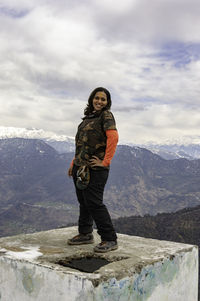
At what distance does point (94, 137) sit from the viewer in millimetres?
5258

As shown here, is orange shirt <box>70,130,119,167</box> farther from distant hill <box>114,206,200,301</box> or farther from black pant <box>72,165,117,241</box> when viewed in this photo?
distant hill <box>114,206,200,301</box>

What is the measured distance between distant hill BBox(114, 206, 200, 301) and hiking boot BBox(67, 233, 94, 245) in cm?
11225

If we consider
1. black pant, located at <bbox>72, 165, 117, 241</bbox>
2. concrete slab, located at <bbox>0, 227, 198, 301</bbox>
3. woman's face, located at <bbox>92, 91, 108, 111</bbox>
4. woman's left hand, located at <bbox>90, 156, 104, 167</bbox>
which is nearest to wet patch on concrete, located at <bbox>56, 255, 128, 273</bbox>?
concrete slab, located at <bbox>0, 227, 198, 301</bbox>

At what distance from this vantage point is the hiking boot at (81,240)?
568 cm

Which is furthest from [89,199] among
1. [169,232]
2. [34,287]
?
[169,232]

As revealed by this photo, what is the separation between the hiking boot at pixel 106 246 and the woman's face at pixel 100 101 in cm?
222

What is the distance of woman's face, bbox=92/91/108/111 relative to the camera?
5.45m

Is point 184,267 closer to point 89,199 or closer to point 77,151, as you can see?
point 89,199

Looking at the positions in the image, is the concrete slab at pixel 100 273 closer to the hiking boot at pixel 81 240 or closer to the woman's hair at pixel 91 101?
the hiking boot at pixel 81 240

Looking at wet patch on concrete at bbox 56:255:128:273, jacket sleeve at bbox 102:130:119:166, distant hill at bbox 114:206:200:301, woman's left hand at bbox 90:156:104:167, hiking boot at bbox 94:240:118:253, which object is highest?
jacket sleeve at bbox 102:130:119:166

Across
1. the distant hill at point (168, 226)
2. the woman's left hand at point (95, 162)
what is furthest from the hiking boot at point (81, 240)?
the distant hill at point (168, 226)

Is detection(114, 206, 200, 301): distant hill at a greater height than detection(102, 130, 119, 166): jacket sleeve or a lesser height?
A: lesser

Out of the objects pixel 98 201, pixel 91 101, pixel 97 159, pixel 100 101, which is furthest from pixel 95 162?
pixel 91 101

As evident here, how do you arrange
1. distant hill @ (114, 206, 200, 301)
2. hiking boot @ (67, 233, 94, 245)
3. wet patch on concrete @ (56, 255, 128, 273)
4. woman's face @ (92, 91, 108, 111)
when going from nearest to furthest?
wet patch on concrete @ (56, 255, 128, 273) < woman's face @ (92, 91, 108, 111) < hiking boot @ (67, 233, 94, 245) < distant hill @ (114, 206, 200, 301)
